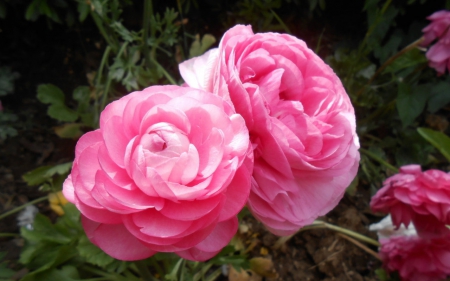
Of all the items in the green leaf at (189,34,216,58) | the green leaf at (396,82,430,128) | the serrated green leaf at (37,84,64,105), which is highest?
the green leaf at (189,34,216,58)

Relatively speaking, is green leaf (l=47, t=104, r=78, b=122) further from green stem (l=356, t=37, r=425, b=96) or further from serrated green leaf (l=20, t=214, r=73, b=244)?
green stem (l=356, t=37, r=425, b=96)

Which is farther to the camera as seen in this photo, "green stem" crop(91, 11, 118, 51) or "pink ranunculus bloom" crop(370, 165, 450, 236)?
"green stem" crop(91, 11, 118, 51)

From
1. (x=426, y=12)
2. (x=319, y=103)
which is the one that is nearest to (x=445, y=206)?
(x=319, y=103)

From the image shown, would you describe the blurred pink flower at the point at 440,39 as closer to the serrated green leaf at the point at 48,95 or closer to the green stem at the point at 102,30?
the green stem at the point at 102,30

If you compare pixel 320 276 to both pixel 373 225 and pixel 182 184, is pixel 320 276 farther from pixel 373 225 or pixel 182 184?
pixel 182 184

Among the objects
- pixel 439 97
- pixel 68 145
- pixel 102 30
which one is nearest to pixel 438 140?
pixel 439 97

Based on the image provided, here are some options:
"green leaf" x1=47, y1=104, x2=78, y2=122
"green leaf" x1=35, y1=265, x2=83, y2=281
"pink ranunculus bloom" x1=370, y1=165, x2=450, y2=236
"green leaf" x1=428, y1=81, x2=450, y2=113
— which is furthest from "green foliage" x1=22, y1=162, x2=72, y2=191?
Answer: "green leaf" x1=428, y1=81, x2=450, y2=113

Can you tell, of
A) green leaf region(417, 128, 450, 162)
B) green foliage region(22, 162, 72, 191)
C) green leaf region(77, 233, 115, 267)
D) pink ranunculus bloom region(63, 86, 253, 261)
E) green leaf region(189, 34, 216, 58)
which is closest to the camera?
pink ranunculus bloom region(63, 86, 253, 261)

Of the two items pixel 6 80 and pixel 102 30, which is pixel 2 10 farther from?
pixel 102 30
